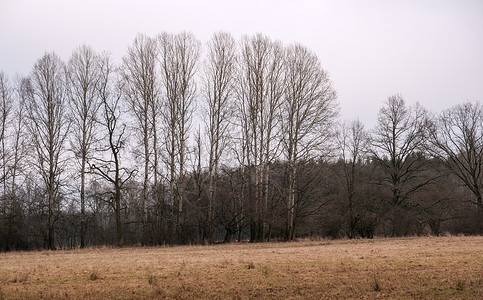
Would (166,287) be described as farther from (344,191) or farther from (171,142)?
(344,191)

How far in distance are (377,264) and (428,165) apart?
31841 millimetres

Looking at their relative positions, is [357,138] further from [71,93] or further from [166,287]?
[166,287]

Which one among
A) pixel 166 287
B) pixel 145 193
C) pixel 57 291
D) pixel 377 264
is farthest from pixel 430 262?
pixel 145 193

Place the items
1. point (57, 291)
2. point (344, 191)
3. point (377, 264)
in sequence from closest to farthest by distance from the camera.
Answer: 1. point (57, 291)
2. point (377, 264)
3. point (344, 191)

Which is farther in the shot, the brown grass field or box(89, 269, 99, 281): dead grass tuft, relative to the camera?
box(89, 269, 99, 281): dead grass tuft

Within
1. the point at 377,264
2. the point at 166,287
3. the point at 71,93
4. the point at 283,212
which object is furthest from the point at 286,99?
the point at 166,287

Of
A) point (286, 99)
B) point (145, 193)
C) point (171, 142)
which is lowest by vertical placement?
point (145, 193)

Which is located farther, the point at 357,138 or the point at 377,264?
the point at 357,138

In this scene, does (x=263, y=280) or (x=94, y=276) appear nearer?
(x=263, y=280)

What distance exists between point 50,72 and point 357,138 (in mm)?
28729

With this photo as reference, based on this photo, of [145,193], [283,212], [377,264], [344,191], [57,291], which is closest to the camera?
[57,291]

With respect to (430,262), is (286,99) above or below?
above

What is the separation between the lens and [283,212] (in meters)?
33.2

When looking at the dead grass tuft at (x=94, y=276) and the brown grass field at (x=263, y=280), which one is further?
the dead grass tuft at (x=94, y=276)
